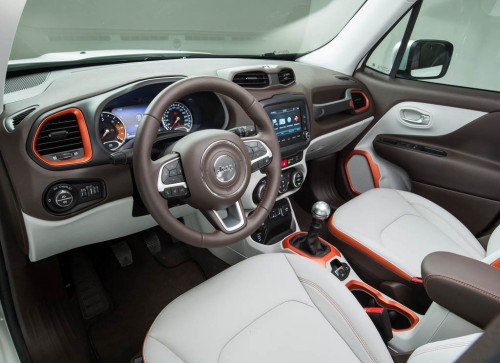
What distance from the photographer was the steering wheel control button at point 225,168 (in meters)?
0.99

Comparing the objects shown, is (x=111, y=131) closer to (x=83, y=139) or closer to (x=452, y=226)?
(x=83, y=139)

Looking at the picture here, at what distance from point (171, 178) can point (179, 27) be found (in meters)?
1.65

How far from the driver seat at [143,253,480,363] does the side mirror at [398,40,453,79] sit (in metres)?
1.35

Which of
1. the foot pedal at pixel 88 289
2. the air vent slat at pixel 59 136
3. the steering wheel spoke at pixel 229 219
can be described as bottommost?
the foot pedal at pixel 88 289

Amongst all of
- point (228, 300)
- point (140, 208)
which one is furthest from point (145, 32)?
point (228, 300)

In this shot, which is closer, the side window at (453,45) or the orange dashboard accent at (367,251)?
the orange dashboard accent at (367,251)

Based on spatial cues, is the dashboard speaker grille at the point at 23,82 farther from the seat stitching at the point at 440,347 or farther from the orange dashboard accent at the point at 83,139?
the seat stitching at the point at 440,347

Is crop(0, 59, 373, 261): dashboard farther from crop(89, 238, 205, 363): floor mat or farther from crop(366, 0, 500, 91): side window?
crop(366, 0, 500, 91): side window

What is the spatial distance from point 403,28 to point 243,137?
1.30 meters

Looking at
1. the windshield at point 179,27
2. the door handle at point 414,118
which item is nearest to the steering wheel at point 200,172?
the windshield at point 179,27

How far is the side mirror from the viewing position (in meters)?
1.83

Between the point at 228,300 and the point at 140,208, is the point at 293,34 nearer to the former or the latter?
the point at 140,208

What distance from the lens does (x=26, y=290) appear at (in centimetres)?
130

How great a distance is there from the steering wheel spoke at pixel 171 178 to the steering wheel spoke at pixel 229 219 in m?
0.10
